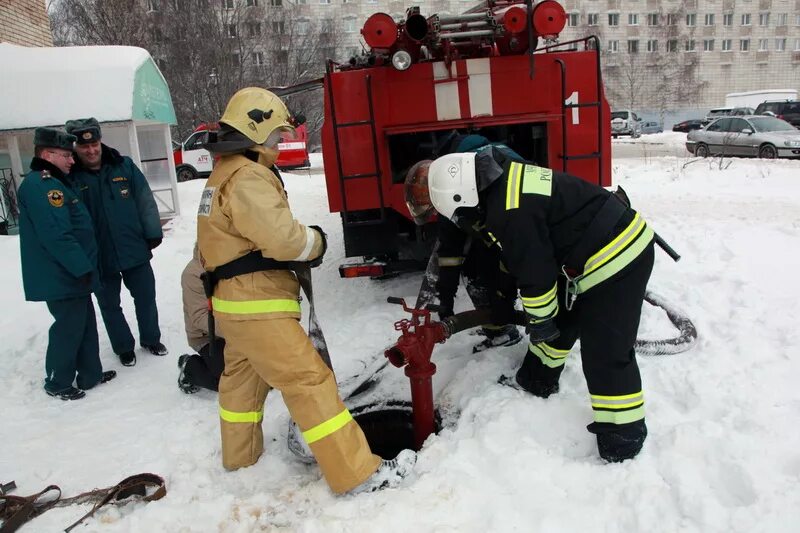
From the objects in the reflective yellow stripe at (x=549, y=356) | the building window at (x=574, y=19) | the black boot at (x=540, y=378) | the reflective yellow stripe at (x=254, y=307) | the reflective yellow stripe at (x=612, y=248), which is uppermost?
the building window at (x=574, y=19)

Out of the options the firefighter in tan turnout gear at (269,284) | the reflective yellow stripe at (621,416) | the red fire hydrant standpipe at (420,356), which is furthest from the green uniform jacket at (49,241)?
the reflective yellow stripe at (621,416)

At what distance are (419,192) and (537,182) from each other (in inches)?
27.0

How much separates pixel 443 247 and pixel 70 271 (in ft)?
7.64

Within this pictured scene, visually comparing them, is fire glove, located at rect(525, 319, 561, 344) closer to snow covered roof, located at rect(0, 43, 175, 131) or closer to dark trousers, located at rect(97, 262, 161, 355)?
dark trousers, located at rect(97, 262, 161, 355)

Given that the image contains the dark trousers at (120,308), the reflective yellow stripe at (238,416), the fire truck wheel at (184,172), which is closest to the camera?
the reflective yellow stripe at (238,416)

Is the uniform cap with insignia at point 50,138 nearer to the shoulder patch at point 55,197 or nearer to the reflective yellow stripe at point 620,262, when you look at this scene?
the shoulder patch at point 55,197

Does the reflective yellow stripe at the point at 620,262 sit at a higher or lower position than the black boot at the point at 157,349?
higher

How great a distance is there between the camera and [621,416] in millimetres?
2557

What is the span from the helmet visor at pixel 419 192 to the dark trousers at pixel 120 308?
7.69 feet

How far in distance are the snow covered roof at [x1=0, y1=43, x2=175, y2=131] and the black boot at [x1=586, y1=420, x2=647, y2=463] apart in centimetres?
865

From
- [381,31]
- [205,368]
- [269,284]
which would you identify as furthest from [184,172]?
[269,284]

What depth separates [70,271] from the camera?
358cm

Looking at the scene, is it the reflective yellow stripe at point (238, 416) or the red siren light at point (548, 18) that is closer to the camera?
the reflective yellow stripe at point (238, 416)

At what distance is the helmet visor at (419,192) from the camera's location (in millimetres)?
2988
